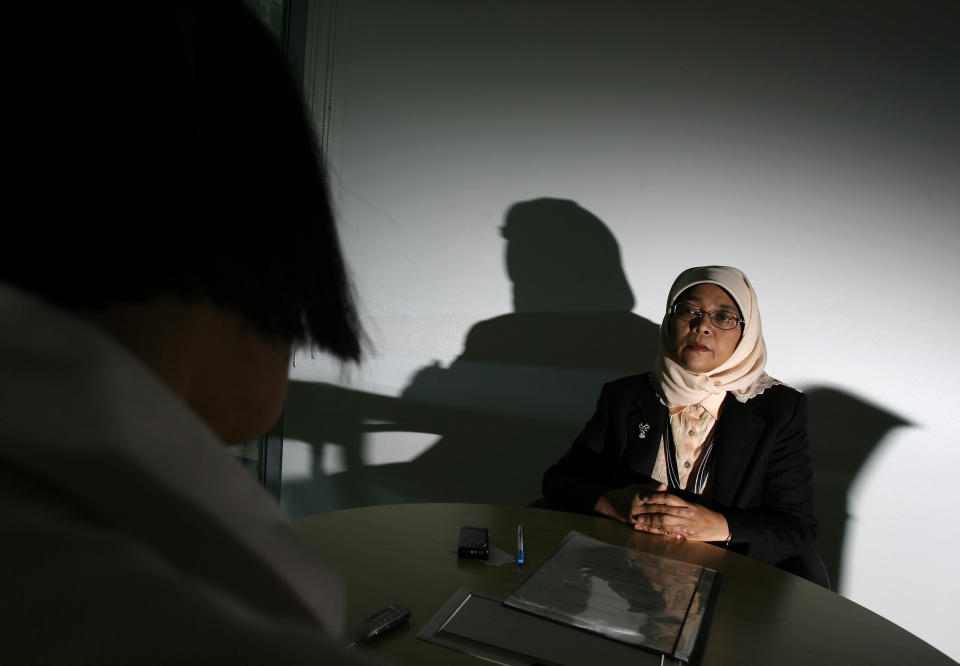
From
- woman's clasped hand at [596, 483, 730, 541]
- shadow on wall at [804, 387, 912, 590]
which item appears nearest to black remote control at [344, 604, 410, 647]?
woman's clasped hand at [596, 483, 730, 541]

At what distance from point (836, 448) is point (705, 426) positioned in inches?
23.6

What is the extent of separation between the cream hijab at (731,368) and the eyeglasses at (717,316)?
3 cm

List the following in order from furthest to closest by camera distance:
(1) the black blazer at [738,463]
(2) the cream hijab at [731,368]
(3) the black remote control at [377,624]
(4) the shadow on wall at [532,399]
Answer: (4) the shadow on wall at [532,399]
(2) the cream hijab at [731,368]
(1) the black blazer at [738,463]
(3) the black remote control at [377,624]

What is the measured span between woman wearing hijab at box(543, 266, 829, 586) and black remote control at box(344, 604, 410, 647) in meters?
0.80

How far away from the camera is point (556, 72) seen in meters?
2.35

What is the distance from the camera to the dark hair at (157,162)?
0.30m

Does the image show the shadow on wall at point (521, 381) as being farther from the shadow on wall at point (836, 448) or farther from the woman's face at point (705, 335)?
the shadow on wall at point (836, 448)

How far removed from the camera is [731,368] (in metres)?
1.82

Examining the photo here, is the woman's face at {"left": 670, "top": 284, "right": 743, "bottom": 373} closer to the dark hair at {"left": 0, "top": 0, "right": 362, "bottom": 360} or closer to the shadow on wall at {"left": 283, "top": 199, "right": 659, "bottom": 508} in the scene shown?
the shadow on wall at {"left": 283, "top": 199, "right": 659, "bottom": 508}

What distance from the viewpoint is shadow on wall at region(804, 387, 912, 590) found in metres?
2.03

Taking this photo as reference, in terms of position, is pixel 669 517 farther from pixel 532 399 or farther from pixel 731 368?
pixel 532 399

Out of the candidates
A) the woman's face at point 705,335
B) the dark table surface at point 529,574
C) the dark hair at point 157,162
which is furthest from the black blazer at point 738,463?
the dark hair at point 157,162

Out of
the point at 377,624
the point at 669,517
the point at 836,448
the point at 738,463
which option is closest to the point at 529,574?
the point at 377,624

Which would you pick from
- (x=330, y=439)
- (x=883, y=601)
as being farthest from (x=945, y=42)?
(x=330, y=439)
